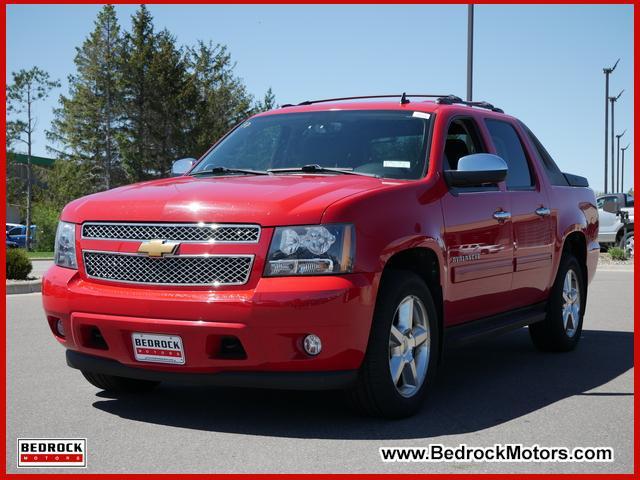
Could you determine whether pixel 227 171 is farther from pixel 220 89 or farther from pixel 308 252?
pixel 220 89

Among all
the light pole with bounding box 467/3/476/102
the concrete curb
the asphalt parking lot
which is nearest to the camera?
the asphalt parking lot

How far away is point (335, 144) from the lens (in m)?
6.58

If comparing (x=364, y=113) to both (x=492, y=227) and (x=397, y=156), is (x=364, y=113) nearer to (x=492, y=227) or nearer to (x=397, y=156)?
(x=397, y=156)

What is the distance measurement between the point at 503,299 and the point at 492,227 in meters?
0.63

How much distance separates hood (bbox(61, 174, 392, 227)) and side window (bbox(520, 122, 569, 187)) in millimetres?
2906

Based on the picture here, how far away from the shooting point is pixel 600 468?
4574 millimetres

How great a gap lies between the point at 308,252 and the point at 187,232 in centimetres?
69

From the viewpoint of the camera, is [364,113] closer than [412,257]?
No

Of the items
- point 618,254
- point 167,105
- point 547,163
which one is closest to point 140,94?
point 167,105

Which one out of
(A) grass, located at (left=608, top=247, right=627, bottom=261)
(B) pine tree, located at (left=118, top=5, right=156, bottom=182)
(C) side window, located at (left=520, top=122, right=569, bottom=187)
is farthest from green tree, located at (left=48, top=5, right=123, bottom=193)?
(C) side window, located at (left=520, top=122, right=569, bottom=187)

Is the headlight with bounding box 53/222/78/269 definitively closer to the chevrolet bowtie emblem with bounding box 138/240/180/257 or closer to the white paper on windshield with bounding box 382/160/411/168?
the chevrolet bowtie emblem with bounding box 138/240/180/257

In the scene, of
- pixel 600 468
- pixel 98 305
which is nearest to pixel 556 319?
pixel 600 468

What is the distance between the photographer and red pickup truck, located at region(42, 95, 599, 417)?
5051mm

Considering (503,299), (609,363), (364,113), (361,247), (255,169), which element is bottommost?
(609,363)
